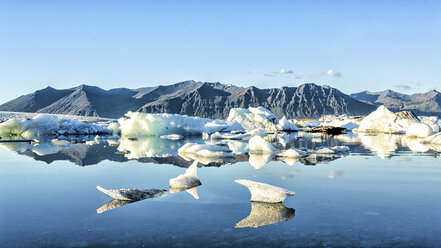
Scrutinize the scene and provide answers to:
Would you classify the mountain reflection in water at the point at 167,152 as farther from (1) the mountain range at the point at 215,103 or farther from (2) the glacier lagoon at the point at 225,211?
(1) the mountain range at the point at 215,103

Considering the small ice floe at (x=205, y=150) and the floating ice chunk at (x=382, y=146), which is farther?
the floating ice chunk at (x=382, y=146)

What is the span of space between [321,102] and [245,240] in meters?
173

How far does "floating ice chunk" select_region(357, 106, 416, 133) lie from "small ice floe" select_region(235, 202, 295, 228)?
90.7ft

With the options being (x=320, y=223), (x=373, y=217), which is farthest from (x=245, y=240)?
(x=373, y=217)

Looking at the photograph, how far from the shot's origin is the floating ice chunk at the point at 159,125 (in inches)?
950

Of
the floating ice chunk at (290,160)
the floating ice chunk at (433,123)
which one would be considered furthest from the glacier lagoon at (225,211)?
the floating ice chunk at (433,123)

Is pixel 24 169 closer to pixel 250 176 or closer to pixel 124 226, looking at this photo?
pixel 250 176

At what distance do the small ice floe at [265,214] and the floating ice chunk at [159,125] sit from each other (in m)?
20.3

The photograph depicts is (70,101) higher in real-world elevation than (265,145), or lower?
higher

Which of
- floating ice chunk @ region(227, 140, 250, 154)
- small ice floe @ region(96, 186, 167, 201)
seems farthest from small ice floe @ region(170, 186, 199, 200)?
floating ice chunk @ region(227, 140, 250, 154)

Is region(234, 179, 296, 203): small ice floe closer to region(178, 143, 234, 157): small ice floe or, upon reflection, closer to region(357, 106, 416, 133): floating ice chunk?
region(178, 143, 234, 157): small ice floe

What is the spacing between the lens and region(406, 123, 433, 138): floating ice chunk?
19750 millimetres

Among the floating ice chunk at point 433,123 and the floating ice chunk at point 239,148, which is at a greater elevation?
the floating ice chunk at point 433,123

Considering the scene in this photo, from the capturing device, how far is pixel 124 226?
3.43 meters
